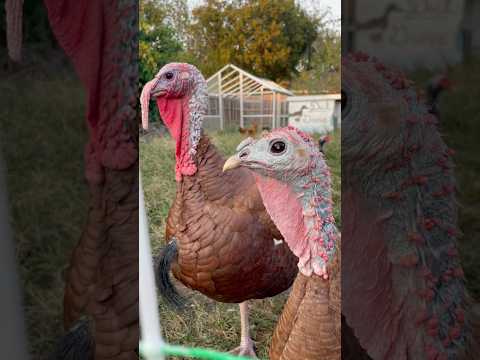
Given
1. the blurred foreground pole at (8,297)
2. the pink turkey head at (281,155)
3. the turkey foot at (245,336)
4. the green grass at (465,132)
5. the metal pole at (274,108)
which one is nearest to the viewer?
the green grass at (465,132)

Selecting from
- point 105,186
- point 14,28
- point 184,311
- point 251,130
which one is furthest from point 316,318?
point 14,28

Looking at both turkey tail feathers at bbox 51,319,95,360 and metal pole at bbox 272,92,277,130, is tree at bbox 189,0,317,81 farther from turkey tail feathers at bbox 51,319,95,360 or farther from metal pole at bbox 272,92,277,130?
turkey tail feathers at bbox 51,319,95,360

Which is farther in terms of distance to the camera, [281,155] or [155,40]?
[155,40]

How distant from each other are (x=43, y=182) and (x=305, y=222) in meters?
0.94

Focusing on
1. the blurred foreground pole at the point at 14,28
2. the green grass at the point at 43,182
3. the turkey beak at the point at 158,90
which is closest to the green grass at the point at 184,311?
the turkey beak at the point at 158,90

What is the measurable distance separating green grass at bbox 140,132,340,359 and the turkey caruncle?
0.41m

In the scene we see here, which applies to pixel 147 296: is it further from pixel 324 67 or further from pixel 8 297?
pixel 324 67

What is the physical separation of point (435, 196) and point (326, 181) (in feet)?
0.96

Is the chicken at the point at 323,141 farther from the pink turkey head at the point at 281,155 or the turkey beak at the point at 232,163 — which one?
the turkey beak at the point at 232,163

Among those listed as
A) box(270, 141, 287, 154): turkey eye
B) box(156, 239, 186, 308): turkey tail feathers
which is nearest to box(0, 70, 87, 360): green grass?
box(156, 239, 186, 308): turkey tail feathers

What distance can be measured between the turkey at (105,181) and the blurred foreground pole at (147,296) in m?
0.03

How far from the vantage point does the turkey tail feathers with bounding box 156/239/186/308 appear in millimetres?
1773

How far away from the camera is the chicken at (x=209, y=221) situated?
1630mm

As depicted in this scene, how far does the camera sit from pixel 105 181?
5.92 feet
